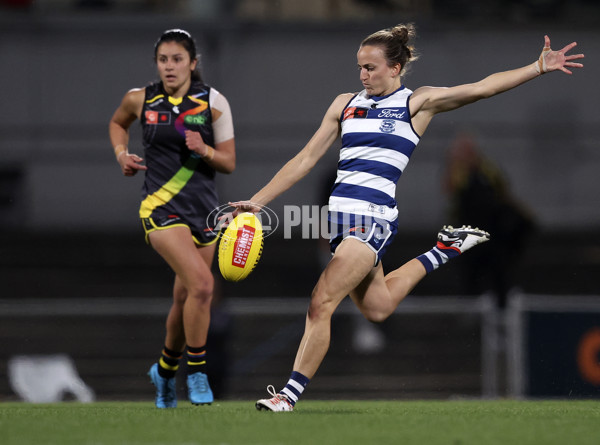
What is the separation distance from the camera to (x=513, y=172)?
71.5ft

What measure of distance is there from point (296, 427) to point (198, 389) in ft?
5.08

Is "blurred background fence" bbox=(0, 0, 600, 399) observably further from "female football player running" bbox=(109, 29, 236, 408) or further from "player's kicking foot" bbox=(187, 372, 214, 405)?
"player's kicking foot" bbox=(187, 372, 214, 405)

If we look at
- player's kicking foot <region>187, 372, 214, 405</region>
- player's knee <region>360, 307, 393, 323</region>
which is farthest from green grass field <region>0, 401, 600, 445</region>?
player's knee <region>360, 307, 393, 323</region>

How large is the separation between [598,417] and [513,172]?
16.3 meters

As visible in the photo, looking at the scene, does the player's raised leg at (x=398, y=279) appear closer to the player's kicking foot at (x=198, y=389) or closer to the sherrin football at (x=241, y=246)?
the sherrin football at (x=241, y=246)

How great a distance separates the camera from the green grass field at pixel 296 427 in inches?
181

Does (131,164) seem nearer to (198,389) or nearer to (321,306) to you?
(198,389)

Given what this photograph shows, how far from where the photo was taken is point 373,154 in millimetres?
5789

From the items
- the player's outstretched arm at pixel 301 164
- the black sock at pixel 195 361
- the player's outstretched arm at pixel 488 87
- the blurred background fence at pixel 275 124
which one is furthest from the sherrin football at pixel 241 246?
the blurred background fence at pixel 275 124

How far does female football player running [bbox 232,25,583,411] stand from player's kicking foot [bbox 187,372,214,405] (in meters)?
0.79

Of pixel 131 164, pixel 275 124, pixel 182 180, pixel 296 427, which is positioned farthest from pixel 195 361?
pixel 275 124

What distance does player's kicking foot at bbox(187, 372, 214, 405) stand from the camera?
633 cm

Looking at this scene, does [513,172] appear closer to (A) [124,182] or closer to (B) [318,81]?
(B) [318,81]

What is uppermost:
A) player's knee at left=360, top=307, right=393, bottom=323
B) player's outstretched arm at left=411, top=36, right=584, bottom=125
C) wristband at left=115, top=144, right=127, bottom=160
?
player's outstretched arm at left=411, top=36, right=584, bottom=125
